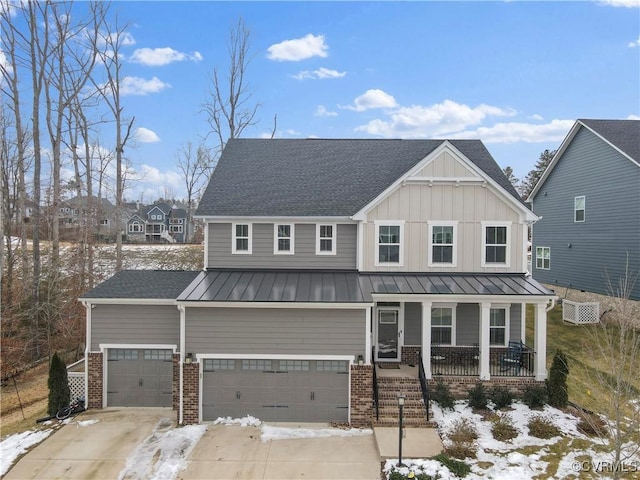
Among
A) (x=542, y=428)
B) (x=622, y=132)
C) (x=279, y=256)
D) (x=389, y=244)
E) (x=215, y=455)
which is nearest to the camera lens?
(x=215, y=455)

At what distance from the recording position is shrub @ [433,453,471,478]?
334 inches

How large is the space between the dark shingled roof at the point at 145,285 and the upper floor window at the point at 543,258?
2164 centimetres

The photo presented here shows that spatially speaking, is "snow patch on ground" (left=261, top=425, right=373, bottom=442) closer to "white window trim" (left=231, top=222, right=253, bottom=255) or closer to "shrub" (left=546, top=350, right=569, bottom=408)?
"shrub" (left=546, top=350, right=569, bottom=408)

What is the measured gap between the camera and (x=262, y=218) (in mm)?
14078

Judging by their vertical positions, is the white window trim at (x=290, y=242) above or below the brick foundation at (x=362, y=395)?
above

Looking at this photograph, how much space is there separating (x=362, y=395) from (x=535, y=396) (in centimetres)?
515

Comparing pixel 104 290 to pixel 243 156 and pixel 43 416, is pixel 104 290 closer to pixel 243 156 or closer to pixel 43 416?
pixel 43 416

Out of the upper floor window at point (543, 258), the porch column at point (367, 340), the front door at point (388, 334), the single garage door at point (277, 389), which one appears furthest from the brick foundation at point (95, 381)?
the upper floor window at point (543, 258)

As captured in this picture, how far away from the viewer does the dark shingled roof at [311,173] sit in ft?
47.6

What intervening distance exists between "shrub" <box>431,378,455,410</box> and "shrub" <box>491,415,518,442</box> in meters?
1.26

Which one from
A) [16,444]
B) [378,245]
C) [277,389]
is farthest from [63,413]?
[378,245]

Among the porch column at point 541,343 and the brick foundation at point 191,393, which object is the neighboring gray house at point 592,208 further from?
the brick foundation at point 191,393

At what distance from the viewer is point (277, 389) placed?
11258mm

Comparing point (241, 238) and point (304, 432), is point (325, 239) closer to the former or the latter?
point (241, 238)
